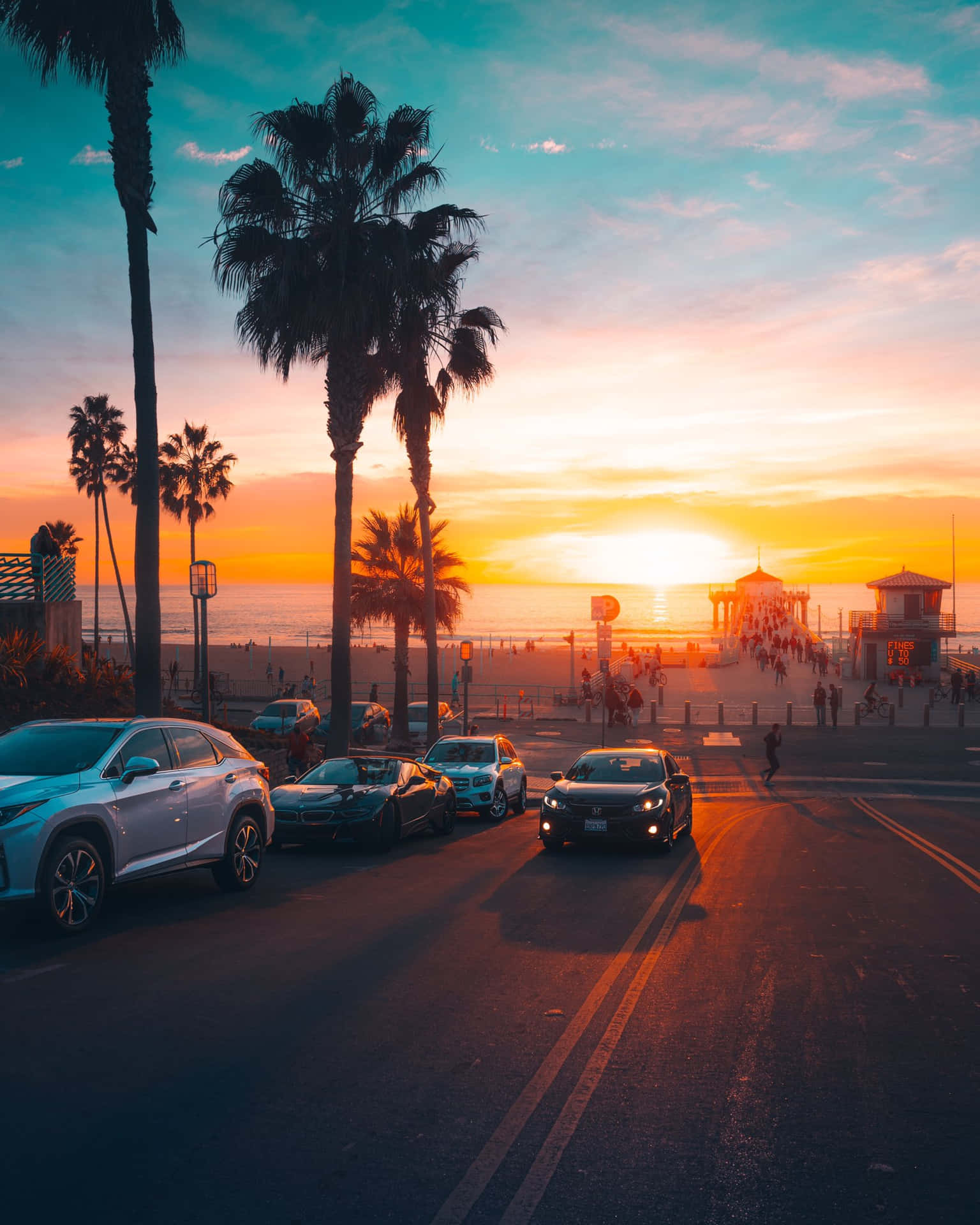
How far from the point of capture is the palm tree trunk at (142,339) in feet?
54.4

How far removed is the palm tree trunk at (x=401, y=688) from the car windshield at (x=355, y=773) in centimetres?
1763

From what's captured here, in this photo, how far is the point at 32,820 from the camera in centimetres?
791

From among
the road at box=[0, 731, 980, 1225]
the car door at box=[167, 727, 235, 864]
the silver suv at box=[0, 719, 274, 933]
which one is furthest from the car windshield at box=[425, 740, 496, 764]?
the car door at box=[167, 727, 235, 864]

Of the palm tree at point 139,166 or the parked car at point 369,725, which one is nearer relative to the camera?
the palm tree at point 139,166

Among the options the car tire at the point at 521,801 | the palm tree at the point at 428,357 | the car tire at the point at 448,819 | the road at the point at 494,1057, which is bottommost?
the car tire at the point at 521,801

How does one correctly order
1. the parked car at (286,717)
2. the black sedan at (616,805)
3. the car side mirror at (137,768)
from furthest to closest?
the parked car at (286,717), the black sedan at (616,805), the car side mirror at (137,768)

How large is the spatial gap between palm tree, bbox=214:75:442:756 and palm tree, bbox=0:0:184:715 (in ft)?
14.3

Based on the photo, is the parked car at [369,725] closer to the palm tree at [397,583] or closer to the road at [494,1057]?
the palm tree at [397,583]

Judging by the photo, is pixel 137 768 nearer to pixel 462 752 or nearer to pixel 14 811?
pixel 14 811

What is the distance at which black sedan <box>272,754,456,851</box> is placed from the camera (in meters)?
13.9

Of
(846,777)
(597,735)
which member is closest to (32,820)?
(846,777)

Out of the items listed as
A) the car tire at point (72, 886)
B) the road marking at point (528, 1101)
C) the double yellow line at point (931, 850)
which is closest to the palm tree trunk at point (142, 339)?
the car tire at point (72, 886)

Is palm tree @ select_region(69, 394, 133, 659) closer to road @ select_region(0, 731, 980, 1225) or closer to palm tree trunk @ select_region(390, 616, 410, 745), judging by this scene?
palm tree trunk @ select_region(390, 616, 410, 745)

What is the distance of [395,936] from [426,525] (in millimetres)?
21223
